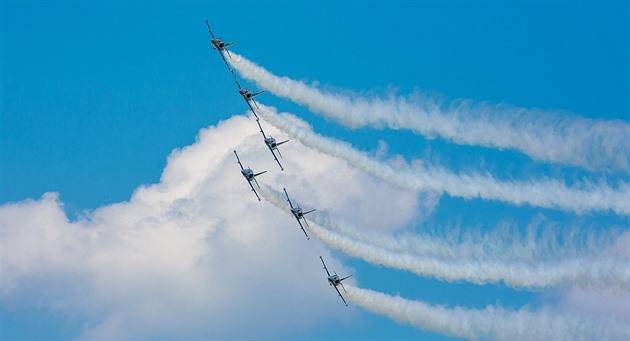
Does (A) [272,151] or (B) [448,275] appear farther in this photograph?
(A) [272,151]

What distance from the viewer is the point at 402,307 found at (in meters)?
99.6

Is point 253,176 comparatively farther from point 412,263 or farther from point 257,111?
point 412,263

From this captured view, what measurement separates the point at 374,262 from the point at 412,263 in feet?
11.6

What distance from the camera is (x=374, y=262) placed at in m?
97.5

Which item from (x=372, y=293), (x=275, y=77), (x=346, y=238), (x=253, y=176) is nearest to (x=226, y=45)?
(x=275, y=77)

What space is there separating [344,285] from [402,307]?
260 inches

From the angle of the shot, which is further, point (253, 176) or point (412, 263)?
point (253, 176)

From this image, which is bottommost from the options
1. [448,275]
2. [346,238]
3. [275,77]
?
[448,275]

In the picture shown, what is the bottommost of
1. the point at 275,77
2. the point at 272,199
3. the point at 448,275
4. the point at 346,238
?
the point at 448,275

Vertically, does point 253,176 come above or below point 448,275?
above

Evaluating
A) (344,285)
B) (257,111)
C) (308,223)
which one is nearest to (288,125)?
(257,111)

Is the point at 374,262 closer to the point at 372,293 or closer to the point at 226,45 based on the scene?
the point at 372,293

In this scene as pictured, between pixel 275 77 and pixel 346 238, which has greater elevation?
pixel 275 77

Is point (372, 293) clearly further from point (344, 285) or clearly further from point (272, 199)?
point (272, 199)
